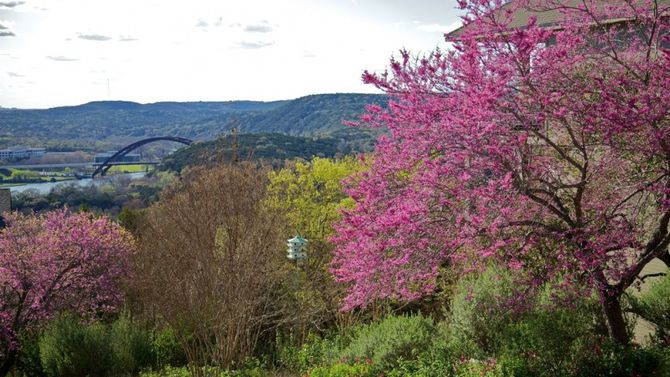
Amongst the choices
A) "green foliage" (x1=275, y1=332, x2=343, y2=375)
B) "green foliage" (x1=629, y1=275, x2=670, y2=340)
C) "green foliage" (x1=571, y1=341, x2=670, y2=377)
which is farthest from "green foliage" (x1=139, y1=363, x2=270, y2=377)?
"green foliage" (x1=629, y1=275, x2=670, y2=340)

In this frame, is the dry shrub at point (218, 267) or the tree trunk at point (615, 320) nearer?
the tree trunk at point (615, 320)

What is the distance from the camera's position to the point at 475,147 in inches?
214

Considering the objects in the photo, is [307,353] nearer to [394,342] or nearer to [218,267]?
[218,267]

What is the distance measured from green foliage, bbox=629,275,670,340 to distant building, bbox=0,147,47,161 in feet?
358

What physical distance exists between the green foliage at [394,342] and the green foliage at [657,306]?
103 inches

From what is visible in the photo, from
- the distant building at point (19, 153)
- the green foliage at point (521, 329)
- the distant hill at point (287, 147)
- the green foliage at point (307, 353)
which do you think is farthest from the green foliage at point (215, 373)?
the distant building at point (19, 153)

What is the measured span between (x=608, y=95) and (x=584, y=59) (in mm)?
648

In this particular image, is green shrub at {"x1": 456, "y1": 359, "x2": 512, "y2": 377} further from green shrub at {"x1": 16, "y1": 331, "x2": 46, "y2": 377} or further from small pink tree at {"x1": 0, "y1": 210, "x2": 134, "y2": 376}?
green shrub at {"x1": 16, "y1": 331, "x2": 46, "y2": 377}

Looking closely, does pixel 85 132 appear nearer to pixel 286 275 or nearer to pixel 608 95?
pixel 286 275

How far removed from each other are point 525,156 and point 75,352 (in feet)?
33.5

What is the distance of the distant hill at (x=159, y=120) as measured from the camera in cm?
11519

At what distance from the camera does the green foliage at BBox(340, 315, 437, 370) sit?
7559 mm

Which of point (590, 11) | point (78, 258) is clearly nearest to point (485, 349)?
point (590, 11)

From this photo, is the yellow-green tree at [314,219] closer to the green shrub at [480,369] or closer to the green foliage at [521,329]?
the green foliage at [521,329]
